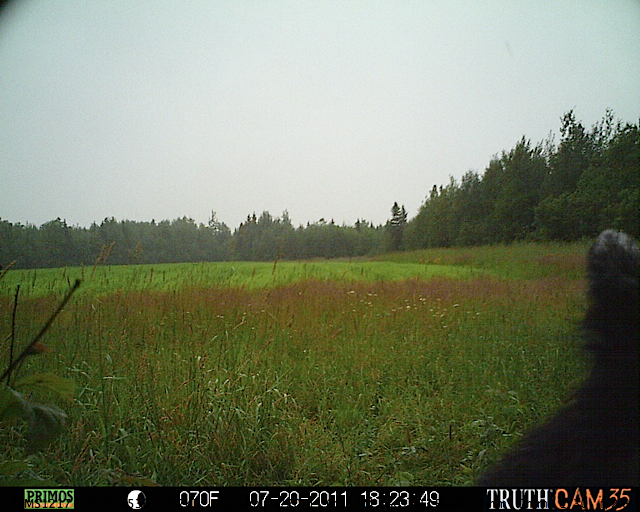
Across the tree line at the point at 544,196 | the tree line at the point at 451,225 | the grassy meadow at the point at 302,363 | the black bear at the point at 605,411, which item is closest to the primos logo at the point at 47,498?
the grassy meadow at the point at 302,363

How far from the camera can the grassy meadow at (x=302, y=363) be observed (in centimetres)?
162

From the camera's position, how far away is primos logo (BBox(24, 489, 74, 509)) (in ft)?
3.60

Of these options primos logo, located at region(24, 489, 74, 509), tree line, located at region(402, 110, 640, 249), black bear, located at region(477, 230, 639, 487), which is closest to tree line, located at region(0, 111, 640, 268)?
tree line, located at region(402, 110, 640, 249)

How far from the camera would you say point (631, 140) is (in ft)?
5.12

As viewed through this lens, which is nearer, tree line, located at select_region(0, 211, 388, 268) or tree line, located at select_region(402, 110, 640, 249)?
tree line, located at select_region(402, 110, 640, 249)

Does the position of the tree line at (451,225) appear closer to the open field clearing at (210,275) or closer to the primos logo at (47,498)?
the open field clearing at (210,275)

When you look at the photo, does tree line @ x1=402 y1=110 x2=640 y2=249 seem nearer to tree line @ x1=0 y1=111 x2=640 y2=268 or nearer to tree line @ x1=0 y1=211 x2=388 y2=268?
tree line @ x1=0 y1=111 x2=640 y2=268

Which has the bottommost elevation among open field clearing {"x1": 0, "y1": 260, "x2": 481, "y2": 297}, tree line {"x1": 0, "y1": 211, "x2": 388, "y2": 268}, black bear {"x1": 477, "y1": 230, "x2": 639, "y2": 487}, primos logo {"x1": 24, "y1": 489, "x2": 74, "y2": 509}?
primos logo {"x1": 24, "y1": 489, "x2": 74, "y2": 509}

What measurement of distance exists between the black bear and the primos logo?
52.2 inches

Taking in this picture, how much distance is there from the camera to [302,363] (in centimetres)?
228

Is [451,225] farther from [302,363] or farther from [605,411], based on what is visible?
[605,411]

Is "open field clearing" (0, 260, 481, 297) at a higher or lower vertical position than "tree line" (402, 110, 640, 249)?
lower

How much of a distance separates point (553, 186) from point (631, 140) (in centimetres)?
35

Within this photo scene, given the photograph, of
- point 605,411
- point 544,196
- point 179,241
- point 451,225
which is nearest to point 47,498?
point 179,241
